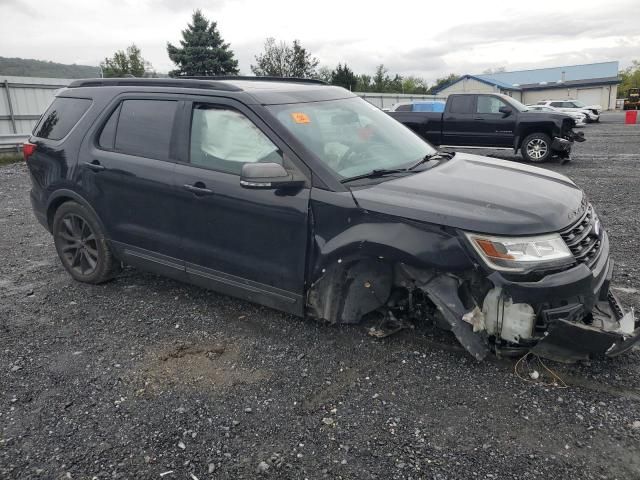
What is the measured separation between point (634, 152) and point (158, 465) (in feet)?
52.6

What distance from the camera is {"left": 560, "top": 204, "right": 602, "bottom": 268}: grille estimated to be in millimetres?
2943

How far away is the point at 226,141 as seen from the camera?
12.1 feet

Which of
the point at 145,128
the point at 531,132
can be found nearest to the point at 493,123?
the point at 531,132

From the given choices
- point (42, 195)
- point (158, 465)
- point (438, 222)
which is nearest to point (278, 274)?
point (438, 222)

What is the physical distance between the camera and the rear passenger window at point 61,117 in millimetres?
4609

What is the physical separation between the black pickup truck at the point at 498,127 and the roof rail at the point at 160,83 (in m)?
10.3

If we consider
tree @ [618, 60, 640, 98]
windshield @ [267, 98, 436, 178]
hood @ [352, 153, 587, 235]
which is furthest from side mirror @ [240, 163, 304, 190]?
tree @ [618, 60, 640, 98]

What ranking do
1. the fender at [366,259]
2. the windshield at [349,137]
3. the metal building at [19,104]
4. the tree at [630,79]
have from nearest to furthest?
the fender at [366,259] < the windshield at [349,137] < the metal building at [19,104] < the tree at [630,79]

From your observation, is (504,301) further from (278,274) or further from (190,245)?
(190,245)

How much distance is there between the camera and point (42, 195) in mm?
4836

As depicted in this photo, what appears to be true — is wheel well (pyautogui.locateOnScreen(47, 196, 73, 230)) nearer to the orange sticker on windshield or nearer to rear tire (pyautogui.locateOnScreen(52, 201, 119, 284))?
rear tire (pyautogui.locateOnScreen(52, 201, 119, 284))

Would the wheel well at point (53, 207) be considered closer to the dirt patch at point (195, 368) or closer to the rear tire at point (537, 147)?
the dirt patch at point (195, 368)

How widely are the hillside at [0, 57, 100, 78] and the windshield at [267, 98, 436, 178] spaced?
22333 millimetres

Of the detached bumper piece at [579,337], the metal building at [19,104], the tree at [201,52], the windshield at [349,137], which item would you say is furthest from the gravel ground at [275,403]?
the tree at [201,52]
